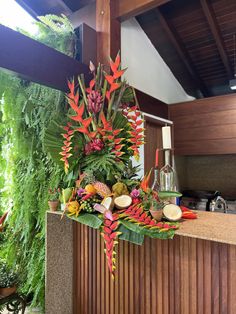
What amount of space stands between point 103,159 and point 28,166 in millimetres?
1079

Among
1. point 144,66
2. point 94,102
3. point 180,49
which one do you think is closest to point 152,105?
point 144,66

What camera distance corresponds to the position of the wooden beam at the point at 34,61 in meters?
1.32

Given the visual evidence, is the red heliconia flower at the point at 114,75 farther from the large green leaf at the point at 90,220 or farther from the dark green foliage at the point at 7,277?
the dark green foliage at the point at 7,277

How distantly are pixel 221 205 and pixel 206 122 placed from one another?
1178 mm

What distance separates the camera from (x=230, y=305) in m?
1.01

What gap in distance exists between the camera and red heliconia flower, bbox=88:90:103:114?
144 cm

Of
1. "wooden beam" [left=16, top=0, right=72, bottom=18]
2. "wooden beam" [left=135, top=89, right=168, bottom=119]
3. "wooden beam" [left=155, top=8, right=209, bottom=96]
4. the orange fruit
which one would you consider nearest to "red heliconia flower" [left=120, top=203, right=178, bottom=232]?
the orange fruit

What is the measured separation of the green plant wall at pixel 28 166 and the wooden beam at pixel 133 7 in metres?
0.62

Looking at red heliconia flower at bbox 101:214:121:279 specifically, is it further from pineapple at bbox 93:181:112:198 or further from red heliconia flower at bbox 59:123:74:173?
red heliconia flower at bbox 59:123:74:173

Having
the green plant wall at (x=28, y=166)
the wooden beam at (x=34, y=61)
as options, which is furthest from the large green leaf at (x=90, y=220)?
the wooden beam at (x=34, y=61)

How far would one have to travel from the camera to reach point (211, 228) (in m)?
1.03

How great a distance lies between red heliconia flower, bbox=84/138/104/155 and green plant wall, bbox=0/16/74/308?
1.53 feet

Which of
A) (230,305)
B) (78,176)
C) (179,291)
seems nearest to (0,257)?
(78,176)

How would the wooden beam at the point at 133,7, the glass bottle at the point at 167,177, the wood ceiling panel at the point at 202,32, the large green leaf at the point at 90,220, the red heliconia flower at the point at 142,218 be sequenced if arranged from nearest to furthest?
1. the red heliconia flower at the point at 142,218
2. the large green leaf at the point at 90,220
3. the glass bottle at the point at 167,177
4. the wooden beam at the point at 133,7
5. the wood ceiling panel at the point at 202,32
